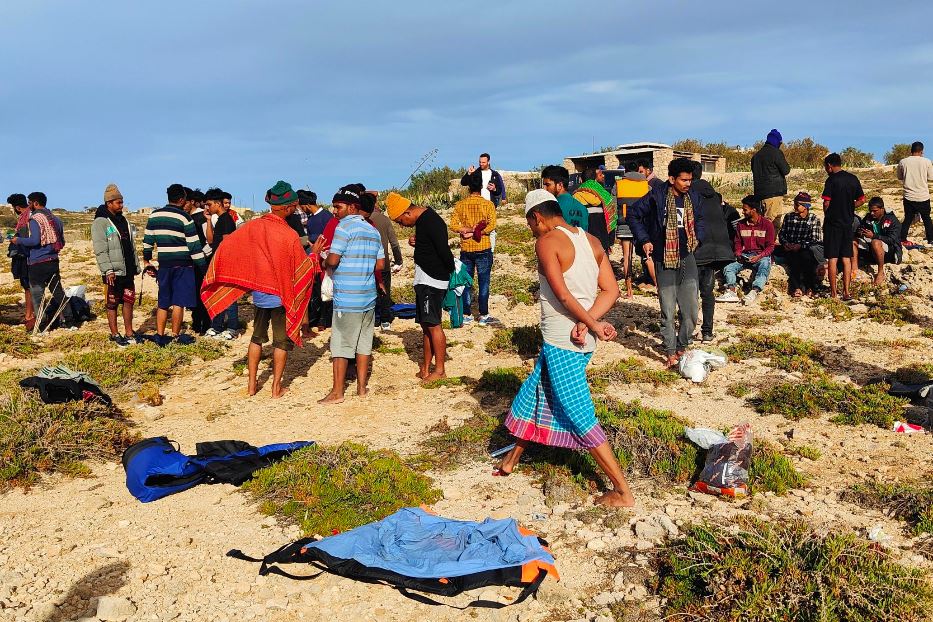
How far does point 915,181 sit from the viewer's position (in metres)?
11.3

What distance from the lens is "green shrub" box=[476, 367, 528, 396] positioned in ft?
22.6

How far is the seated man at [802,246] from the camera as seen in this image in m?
10.5

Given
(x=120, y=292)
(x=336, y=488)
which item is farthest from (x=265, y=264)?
(x=120, y=292)

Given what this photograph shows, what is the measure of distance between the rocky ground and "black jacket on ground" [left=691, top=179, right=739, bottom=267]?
123 cm

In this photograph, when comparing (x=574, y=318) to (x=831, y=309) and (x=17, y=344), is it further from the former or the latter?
(x=17, y=344)

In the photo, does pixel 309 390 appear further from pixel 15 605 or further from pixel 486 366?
pixel 15 605

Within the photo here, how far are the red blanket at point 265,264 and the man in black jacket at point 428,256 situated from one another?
1088mm

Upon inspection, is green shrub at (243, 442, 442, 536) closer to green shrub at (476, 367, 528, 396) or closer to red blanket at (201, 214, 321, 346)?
green shrub at (476, 367, 528, 396)

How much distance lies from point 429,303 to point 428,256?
48 centimetres

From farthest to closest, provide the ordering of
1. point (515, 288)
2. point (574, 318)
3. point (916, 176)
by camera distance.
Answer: point (515, 288)
point (916, 176)
point (574, 318)

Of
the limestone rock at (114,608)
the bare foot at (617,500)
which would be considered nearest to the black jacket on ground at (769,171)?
the bare foot at (617,500)

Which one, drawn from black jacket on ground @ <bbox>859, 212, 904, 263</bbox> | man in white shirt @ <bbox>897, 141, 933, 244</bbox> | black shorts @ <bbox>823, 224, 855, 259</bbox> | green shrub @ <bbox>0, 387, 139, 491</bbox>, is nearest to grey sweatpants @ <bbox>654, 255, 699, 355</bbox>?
black shorts @ <bbox>823, 224, 855, 259</bbox>

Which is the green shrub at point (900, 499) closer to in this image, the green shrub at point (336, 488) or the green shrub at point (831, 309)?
the green shrub at point (336, 488)

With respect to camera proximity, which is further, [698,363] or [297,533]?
[698,363]
